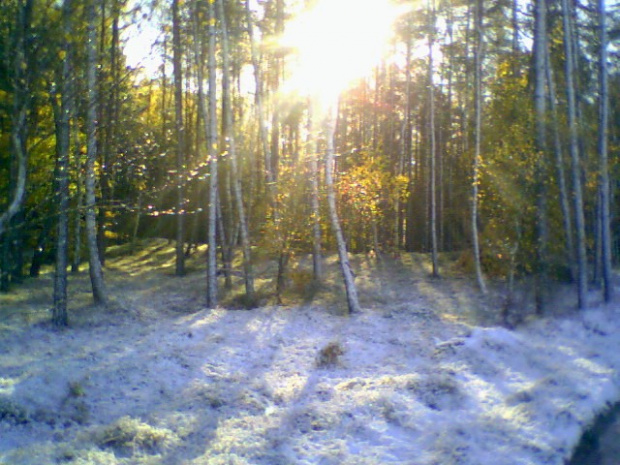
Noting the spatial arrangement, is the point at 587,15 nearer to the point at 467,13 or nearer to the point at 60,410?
the point at 467,13

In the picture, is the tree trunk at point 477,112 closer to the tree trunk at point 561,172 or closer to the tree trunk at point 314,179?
the tree trunk at point 561,172

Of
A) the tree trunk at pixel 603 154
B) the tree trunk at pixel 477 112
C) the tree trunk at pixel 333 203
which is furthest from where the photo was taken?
the tree trunk at pixel 477 112

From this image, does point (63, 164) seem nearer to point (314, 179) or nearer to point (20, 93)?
point (20, 93)

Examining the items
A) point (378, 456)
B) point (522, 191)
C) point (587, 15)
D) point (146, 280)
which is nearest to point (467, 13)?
point (587, 15)

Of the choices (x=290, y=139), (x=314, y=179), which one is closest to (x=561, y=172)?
(x=314, y=179)

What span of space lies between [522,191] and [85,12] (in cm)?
1209

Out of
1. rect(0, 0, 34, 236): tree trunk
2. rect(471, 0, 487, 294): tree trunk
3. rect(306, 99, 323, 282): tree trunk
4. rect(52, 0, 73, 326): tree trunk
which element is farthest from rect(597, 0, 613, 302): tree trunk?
rect(0, 0, 34, 236): tree trunk

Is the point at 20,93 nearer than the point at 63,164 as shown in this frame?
Yes

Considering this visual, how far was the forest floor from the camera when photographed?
7281 millimetres

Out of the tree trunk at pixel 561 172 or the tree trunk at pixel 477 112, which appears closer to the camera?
the tree trunk at pixel 561 172

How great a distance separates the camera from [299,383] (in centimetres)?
1017

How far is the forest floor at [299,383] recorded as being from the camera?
7281 millimetres

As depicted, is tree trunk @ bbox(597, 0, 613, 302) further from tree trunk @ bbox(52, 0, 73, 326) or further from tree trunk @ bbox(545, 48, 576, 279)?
tree trunk @ bbox(52, 0, 73, 326)

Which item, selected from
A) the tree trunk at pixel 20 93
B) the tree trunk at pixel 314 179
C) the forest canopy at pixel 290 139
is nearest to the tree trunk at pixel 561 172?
the forest canopy at pixel 290 139
